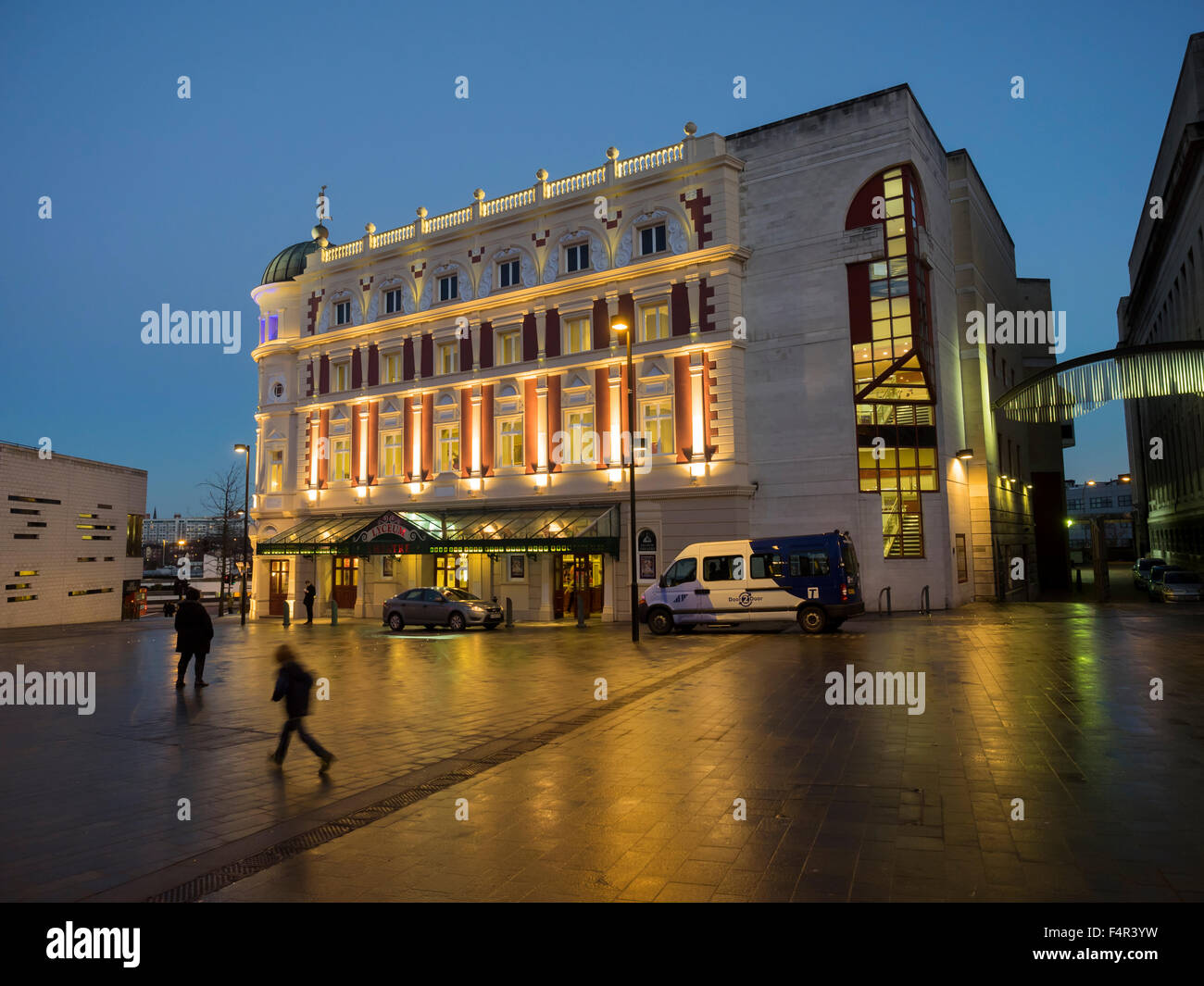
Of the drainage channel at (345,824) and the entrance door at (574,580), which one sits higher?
the entrance door at (574,580)

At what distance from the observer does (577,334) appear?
32.2 meters

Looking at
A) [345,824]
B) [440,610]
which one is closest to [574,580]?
[440,610]

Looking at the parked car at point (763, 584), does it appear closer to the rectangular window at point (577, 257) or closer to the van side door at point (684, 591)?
the van side door at point (684, 591)

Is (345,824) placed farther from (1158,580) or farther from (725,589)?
(1158,580)

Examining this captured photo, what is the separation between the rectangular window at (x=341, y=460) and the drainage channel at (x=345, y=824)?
2968 centimetres

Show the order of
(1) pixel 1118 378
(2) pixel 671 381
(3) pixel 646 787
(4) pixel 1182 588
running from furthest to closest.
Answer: (2) pixel 671 381, (4) pixel 1182 588, (1) pixel 1118 378, (3) pixel 646 787

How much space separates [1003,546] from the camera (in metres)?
34.9

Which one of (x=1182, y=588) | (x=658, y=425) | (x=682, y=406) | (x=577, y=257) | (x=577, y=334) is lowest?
(x=1182, y=588)

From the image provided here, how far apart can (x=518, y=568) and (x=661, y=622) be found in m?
10.2

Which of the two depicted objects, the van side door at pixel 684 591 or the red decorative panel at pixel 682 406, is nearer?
the van side door at pixel 684 591

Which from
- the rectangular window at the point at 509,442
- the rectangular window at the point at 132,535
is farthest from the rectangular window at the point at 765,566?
the rectangular window at the point at 132,535

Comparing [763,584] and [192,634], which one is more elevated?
[763,584]

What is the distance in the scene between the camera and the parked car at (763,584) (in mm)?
21062
